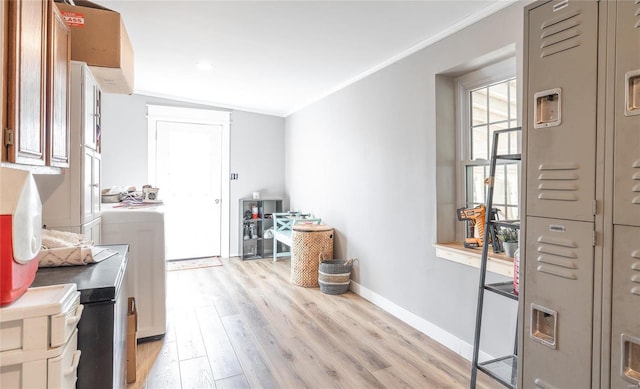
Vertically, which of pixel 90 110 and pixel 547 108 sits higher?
pixel 90 110

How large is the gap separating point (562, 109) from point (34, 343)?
1.83m

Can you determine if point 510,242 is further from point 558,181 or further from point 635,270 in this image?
point 635,270

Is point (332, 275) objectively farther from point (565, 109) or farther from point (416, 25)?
point (565, 109)

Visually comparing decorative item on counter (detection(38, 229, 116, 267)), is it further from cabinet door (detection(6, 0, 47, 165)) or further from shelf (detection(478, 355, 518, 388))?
shelf (detection(478, 355, 518, 388))

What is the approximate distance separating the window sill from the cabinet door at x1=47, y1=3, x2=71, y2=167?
232 cm

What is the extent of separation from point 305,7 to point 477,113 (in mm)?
1426

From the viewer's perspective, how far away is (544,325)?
1.43 m

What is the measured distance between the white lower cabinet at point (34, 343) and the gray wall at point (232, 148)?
4360mm

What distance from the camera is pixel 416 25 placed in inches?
96.1

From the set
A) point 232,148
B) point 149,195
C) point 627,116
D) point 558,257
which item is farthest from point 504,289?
point 232,148

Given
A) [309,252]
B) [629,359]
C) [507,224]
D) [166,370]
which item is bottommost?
[166,370]

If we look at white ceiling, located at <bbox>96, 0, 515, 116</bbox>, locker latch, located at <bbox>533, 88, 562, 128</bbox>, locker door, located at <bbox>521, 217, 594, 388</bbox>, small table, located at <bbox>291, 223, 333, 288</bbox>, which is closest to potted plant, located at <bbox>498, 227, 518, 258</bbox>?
locker door, located at <bbox>521, 217, 594, 388</bbox>

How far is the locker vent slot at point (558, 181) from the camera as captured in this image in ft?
4.22

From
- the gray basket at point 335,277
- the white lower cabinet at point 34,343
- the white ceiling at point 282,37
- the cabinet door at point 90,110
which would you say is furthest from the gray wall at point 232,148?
the white lower cabinet at point 34,343
